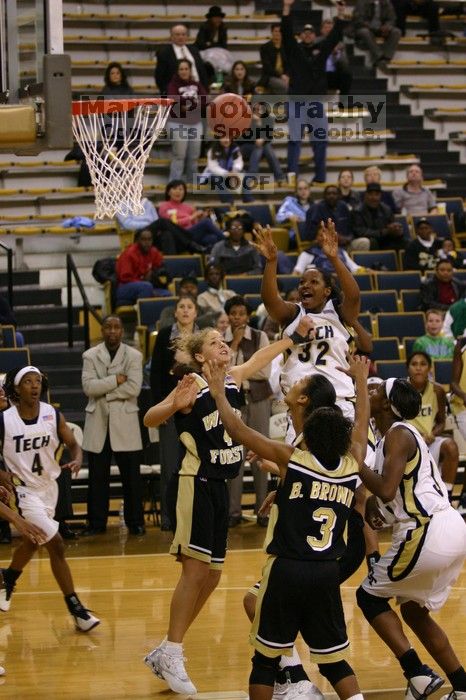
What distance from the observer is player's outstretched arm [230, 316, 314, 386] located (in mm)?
6848

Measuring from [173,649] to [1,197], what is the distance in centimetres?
966

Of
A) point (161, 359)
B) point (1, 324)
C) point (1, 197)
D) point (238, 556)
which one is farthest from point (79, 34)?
point (238, 556)

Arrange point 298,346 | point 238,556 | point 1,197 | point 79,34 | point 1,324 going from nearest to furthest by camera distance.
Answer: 1. point 298,346
2. point 238,556
3. point 1,324
4. point 1,197
5. point 79,34

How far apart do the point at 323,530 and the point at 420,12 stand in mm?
16392

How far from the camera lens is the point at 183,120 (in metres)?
15.5

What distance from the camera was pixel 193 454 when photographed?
22.6 ft

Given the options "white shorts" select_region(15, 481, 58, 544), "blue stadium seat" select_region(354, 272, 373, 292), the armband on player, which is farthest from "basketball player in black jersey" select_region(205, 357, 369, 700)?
"blue stadium seat" select_region(354, 272, 373, 292)

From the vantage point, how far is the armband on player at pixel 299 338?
7.08 meters

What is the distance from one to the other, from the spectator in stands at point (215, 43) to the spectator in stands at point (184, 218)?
3.25 m

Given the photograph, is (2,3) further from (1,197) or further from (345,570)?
(1,197)

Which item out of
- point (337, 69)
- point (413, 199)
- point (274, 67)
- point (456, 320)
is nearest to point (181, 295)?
point (456, 320)

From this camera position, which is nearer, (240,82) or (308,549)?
(308,549)

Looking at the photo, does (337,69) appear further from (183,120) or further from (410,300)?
(410,300)

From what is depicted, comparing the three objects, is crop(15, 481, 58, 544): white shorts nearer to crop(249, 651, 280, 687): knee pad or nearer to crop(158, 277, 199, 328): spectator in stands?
crop(249, 651, 280, 687): knee pad
